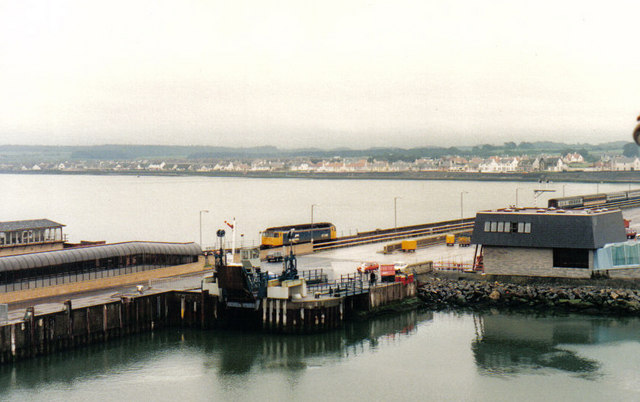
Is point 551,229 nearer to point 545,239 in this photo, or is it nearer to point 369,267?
point 545,239

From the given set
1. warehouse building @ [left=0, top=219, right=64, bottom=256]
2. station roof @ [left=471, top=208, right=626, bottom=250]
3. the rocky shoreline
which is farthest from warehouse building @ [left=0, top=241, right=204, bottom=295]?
station roof @ [left=471, top=208, right=626, bottom=250]

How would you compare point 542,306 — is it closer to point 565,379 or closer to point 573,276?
point 573,276

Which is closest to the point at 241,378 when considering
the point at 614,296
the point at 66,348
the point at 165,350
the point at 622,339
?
the point at 165,350

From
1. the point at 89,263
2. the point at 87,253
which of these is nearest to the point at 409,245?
the point at 89,263

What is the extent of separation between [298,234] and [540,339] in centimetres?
3530

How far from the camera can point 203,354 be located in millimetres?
41594

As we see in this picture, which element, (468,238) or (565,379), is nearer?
(565,379)

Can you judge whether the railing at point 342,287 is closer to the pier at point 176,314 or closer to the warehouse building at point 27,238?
the pier at point 176,314

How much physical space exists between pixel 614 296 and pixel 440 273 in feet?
40.5

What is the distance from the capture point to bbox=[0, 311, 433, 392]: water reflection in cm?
3700

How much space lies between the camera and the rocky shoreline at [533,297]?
49.8 m

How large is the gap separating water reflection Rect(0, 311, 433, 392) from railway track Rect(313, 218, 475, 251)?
2537 cm

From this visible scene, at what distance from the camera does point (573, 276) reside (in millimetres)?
53250

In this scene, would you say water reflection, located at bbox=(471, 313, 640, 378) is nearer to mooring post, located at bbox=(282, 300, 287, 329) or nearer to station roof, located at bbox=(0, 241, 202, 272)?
mooring post, located at bbox=(282, 300, 287, 329)
